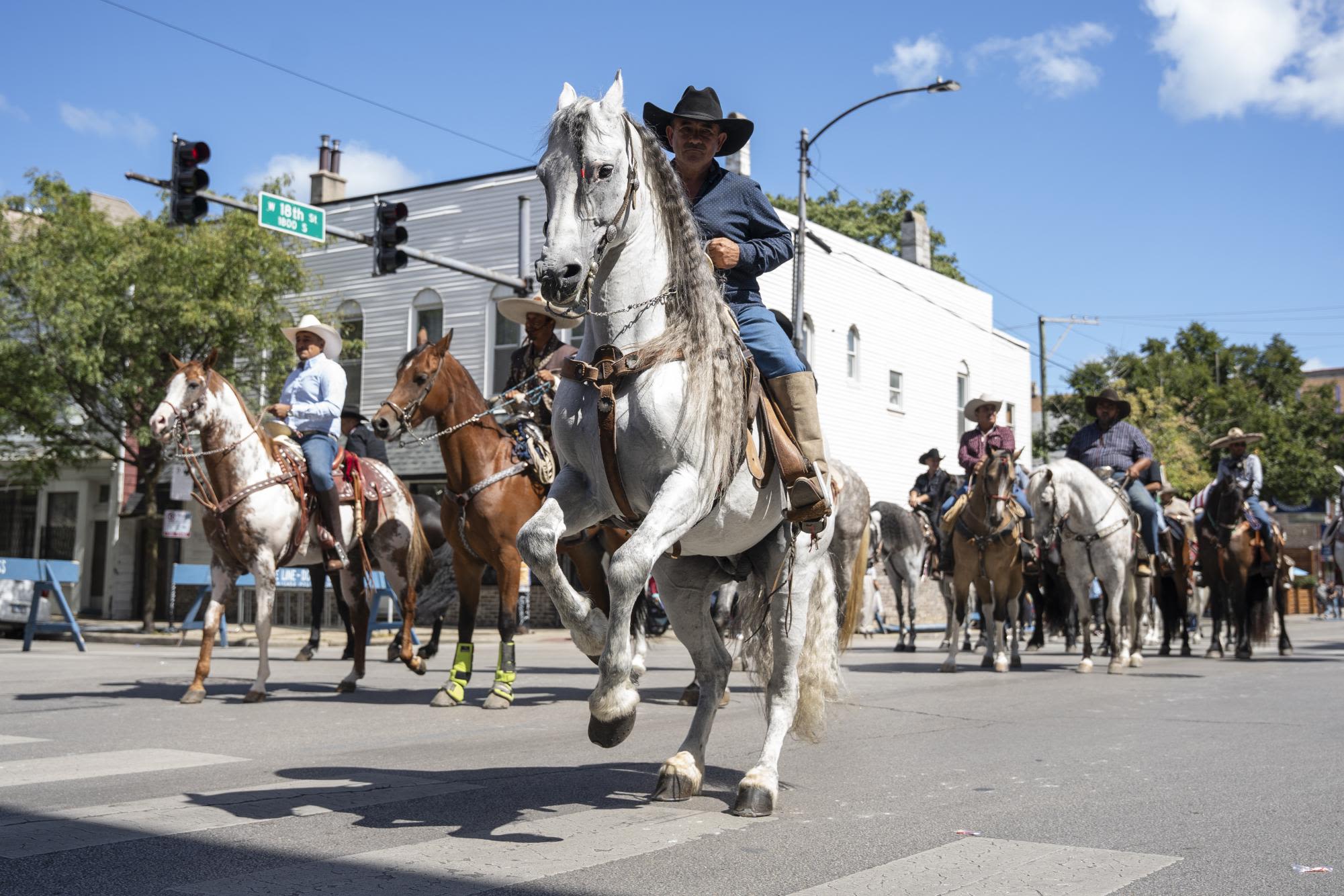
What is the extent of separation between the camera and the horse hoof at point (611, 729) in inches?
176

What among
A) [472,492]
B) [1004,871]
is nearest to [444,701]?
[472,492]

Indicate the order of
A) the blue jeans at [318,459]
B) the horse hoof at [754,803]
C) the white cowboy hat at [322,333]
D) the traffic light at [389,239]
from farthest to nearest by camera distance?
the traffic light at [389,239] → the white cowboy hat at [322,333] → the blue jeans at [318,459] → the horse hoof at [754,803]

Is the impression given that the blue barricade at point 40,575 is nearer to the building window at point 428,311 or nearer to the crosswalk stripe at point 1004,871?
the building window at point 428,311

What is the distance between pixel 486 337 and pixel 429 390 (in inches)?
722

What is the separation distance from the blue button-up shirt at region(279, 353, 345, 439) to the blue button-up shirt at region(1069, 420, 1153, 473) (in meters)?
9.14

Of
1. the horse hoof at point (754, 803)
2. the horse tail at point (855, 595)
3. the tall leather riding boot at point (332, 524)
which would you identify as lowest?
the horse hoof at point (754, 803)

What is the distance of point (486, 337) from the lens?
28.2m

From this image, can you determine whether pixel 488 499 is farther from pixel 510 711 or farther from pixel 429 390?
pixel 510 711

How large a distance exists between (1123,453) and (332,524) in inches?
381

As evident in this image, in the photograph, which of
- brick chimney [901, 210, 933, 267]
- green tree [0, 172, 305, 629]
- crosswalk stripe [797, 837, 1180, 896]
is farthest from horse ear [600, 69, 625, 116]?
brick chimney [901, 210, 933, 267]

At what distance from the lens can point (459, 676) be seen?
9781 mm

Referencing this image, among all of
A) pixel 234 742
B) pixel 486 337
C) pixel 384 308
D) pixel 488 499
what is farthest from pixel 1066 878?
pixel 384 308

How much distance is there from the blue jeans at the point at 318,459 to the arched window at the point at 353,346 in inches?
725

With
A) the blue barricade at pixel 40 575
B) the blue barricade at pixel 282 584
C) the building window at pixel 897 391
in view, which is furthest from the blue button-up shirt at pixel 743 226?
the building window at pixel 897 391
